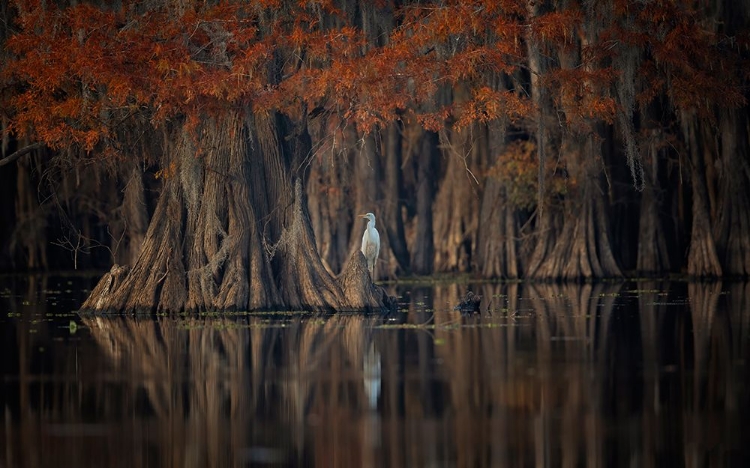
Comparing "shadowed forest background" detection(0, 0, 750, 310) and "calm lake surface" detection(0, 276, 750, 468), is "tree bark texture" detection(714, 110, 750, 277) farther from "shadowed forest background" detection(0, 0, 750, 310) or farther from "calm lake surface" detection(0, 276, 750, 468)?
"calm lake surface" detection(0, 276, 750, 468)

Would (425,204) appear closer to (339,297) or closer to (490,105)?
(490,105)

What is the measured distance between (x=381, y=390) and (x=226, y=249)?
344 inches

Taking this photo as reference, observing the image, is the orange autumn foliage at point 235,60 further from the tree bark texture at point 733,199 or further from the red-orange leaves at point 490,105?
the tree bark texture at point 733,199

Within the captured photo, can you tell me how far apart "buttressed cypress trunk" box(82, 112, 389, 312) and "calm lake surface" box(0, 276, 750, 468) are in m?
0.73

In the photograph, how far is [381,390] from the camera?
453 inches

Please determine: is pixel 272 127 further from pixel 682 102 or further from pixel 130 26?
pixel 682 102

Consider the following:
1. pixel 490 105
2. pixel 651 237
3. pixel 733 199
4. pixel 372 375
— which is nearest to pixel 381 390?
pixel 372 375

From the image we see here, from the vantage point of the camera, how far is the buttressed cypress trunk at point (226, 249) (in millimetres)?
20000

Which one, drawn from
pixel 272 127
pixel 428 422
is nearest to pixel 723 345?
pixel 428 422

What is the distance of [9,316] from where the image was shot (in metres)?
20.8

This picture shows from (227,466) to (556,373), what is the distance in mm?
4613

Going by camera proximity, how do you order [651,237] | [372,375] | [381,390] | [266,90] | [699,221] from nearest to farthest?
[381,390] < [372,375] < [266,90] < [699,221] < [651,237]

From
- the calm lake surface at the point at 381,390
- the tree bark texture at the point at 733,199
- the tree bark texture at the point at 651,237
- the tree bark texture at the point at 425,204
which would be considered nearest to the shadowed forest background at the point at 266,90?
the calm lake surface at the point at 381,390

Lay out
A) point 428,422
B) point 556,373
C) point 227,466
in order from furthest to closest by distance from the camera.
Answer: point 556,373 < point 428,422 < point 227,466
